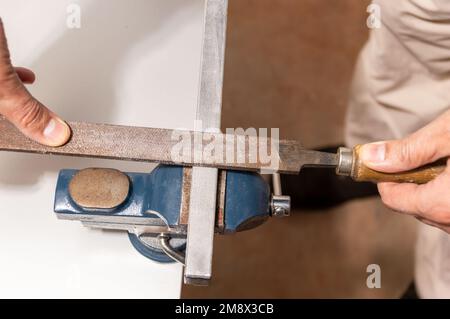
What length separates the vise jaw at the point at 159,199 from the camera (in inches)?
23.8

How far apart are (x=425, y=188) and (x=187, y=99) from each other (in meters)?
0.37

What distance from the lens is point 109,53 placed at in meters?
0.80

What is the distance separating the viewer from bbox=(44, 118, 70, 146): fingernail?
1.93 ft

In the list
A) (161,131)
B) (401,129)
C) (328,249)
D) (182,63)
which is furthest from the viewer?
(328,249)

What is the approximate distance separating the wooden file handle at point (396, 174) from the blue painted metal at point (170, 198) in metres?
0.11

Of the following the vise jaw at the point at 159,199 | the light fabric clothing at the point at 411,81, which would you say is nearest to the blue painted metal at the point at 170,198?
the vise jaw at the point at 159,199

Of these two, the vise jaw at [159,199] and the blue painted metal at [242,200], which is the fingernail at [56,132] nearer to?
the vise jaw at [159,199]

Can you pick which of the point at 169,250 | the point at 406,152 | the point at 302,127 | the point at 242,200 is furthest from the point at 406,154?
the point at 302,127

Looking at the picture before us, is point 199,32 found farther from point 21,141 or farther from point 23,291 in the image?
point 23,291

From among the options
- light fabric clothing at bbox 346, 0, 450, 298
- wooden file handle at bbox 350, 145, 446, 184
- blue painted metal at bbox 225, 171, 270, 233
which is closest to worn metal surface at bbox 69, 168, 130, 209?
blue painted metal at bbox 225, 171, 270, 233

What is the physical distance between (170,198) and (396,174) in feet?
0.93

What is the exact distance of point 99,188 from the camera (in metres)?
0.62

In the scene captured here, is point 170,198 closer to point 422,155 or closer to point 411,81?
point 422,155
